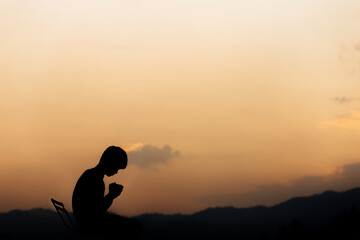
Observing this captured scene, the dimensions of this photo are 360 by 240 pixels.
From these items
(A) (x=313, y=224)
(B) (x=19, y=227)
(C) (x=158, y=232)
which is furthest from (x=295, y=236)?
(B) (x=19, y=227)

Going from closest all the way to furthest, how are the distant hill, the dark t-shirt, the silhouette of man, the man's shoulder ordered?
the silhouette of man → the dark t-shirt → the man's shoulder → the distant hill

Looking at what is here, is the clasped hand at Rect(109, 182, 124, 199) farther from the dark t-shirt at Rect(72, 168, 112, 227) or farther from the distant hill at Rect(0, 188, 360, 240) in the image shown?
the distant hill at Rect(0, 188, 360, 240)

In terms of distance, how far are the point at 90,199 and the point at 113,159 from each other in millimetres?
885

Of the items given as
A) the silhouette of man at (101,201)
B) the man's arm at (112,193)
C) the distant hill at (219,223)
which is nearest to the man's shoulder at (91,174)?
the silhouette of man at (101,201)

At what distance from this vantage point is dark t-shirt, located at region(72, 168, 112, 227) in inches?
452

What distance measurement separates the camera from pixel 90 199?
37.9 ft

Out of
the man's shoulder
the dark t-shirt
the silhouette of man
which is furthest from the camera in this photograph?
the man's shoulder

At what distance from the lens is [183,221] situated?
186250mm

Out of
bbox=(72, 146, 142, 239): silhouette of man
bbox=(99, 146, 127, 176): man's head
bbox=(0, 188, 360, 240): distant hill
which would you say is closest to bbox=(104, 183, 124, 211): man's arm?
bbox=(72, 146, 142, 239): silhouette of man

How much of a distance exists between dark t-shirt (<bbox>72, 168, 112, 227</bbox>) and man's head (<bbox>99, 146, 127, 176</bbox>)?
28cm

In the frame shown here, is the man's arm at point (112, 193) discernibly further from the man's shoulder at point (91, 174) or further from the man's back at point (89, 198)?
the man's shoulder at point (91, 174)

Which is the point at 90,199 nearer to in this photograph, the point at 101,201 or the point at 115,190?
the point at 101,201

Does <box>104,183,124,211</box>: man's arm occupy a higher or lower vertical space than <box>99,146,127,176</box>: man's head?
lower

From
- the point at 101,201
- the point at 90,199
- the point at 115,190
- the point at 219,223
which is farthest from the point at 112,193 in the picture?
the point at 219,223
